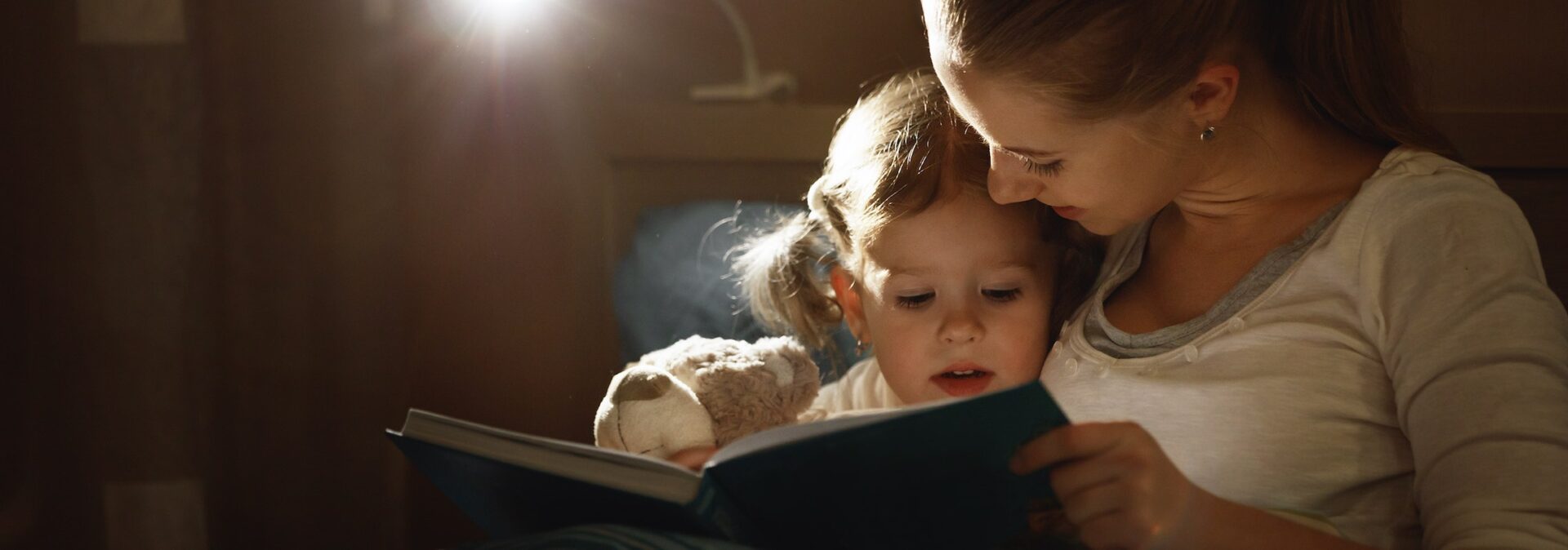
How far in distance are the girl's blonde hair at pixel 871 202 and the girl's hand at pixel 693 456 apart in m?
0.27

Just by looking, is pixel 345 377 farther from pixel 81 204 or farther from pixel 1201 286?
pixel 1201 286

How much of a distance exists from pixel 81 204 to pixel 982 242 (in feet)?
3.49

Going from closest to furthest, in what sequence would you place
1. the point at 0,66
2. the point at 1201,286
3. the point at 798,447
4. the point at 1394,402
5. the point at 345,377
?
the point at 798,447
the point at 1394,402
the point at 1201,286
the point at 0,66
the point at 345,377

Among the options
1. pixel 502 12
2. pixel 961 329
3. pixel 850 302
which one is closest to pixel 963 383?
pixel 961 329

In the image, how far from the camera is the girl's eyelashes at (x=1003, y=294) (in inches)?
44.2

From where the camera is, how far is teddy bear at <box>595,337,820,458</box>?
1024 mm

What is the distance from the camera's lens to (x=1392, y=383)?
0.87 meters

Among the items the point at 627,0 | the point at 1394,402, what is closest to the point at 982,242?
the point at 1394,402

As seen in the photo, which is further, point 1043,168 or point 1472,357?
point 1043,168

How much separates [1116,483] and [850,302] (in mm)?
595

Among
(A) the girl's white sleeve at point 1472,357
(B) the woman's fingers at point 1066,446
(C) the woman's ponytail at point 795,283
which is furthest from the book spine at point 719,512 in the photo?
(C) the woman's ponytail at point 795,283

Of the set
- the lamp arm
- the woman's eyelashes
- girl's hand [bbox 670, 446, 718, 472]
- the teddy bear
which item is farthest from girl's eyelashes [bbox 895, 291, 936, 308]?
the lamp arm

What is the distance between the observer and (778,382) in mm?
1118

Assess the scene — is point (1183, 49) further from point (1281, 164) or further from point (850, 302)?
point (850, 302)
